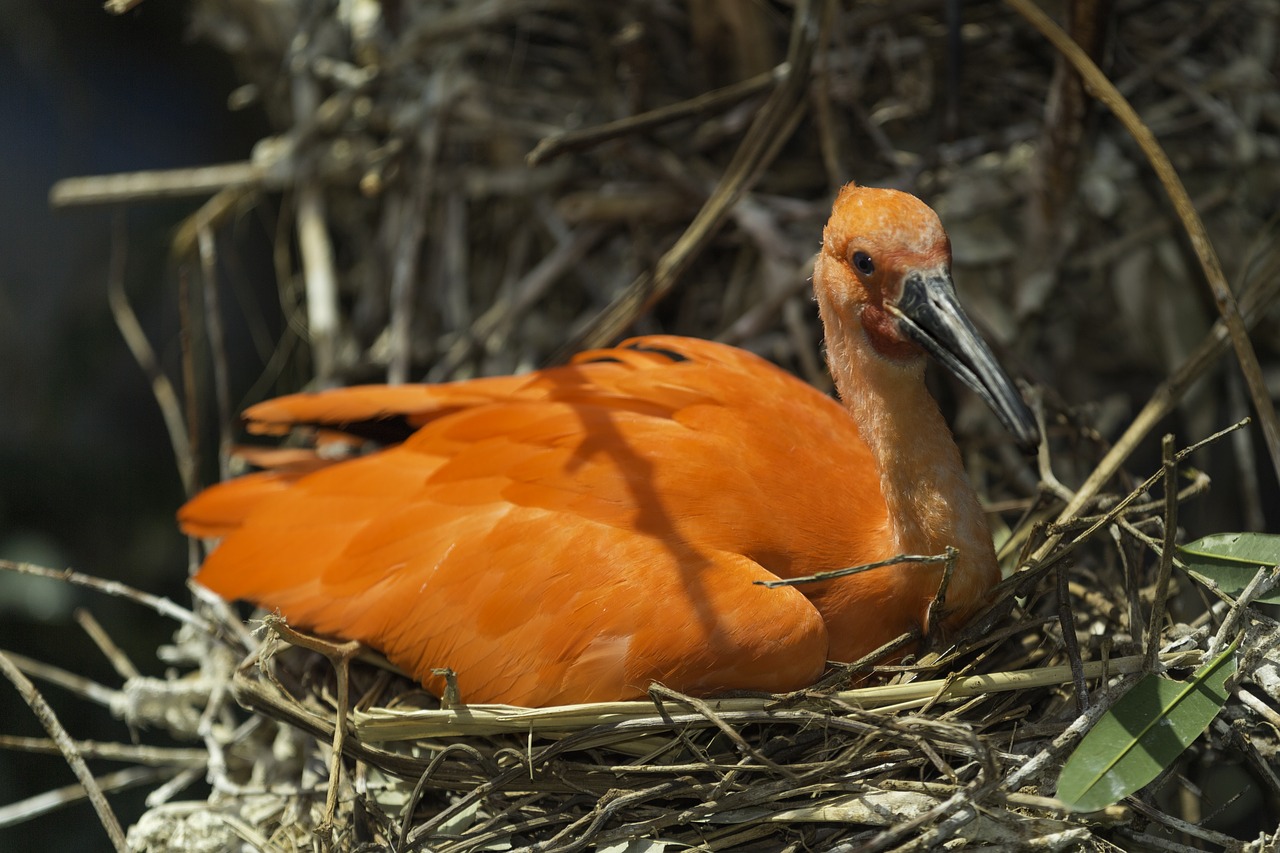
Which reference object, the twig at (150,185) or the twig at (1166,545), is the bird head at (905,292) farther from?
the twig at (150,185)

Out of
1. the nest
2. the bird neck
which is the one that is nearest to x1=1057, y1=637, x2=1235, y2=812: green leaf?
the nest

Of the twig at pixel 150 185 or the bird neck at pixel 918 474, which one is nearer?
the bird neck at pixel 918 474

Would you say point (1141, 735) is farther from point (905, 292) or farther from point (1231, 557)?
point (905, 292)

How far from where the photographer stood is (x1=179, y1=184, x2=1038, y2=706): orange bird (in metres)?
1.98

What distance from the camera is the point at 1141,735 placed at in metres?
1.76

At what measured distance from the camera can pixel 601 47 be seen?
3.32m

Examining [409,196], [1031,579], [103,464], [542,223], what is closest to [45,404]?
[103,464]

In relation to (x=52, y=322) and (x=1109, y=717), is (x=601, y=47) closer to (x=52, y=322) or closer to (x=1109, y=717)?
(x=52, y=322)

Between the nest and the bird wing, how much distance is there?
0.12 metres

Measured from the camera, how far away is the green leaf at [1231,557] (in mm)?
1914

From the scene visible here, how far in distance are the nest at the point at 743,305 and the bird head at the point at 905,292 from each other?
35cm

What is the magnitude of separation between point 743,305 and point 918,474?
1.23m

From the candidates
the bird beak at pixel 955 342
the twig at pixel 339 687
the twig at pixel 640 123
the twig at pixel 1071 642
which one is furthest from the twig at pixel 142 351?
the twig at pixel 1071 642

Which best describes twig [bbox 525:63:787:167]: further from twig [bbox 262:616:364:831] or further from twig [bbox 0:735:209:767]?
twig [bbox 0:735:209:767]
